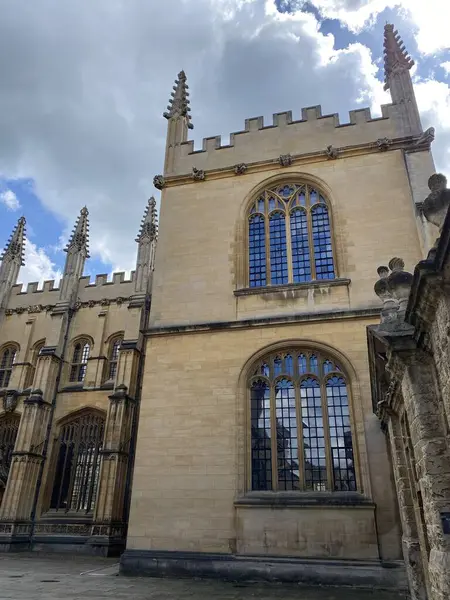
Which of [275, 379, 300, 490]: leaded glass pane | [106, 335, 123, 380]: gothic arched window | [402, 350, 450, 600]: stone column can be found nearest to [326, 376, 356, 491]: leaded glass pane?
[275, 379, 300, 490]: leaded glass pane

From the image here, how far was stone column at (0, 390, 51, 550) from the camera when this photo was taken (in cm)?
1784

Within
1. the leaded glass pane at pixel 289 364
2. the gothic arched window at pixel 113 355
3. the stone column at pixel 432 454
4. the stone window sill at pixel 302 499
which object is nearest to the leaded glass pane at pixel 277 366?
the leaded glass pane at pixel 289 364

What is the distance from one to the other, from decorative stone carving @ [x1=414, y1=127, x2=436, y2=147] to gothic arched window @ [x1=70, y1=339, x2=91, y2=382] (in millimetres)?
17471

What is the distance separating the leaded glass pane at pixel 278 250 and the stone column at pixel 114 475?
950 cm

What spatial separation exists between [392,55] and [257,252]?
8.95 meters

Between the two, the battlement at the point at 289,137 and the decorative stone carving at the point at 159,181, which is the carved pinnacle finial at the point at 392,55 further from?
the decorative stone carving at the point at 159,181

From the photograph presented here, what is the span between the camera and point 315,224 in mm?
13891

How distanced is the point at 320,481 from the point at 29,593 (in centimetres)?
636

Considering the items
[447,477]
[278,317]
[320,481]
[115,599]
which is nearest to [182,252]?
[278,317]

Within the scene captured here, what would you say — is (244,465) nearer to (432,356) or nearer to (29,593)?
(29,593)

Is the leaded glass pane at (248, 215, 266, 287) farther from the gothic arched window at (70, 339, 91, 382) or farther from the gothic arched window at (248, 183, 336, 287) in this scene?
the gothic arched window at (70, 339, 91, 382)

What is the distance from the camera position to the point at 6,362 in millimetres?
24047

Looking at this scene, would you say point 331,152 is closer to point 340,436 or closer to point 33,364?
point 340,436

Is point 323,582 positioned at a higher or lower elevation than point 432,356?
lower
